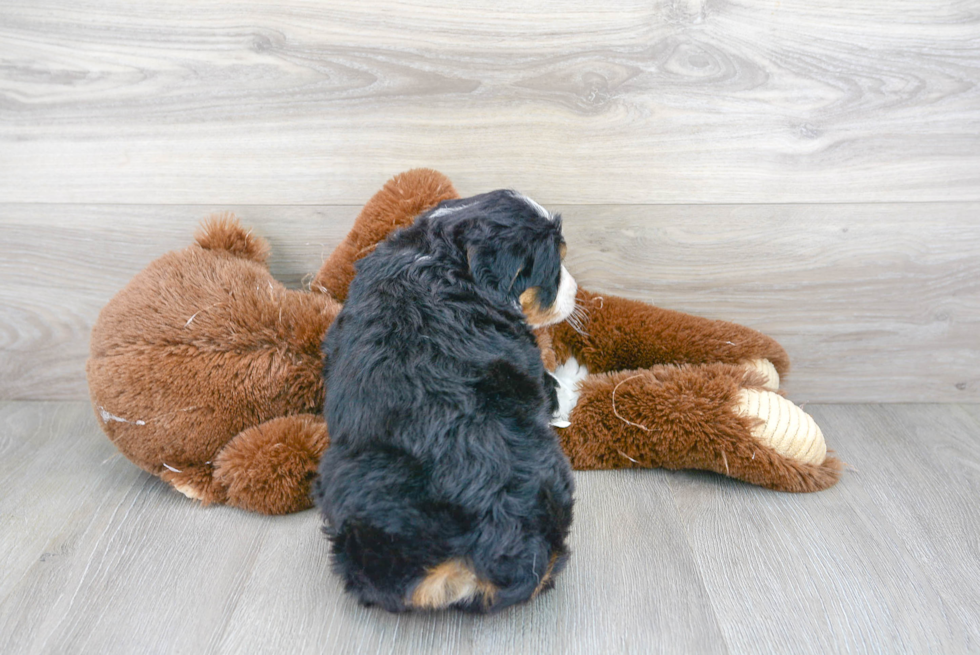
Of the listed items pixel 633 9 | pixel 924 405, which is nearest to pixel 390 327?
pixel 633 9

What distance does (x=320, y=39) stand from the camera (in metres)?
1.04

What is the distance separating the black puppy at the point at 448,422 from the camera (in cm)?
70

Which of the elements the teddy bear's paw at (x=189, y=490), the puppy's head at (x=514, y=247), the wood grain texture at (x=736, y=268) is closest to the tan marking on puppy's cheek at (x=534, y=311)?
the puppy's head at (x=514, y=247)

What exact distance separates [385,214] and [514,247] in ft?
0.93

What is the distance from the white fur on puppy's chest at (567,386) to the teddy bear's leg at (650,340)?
0.05 ft

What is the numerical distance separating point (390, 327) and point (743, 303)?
704 millimetres

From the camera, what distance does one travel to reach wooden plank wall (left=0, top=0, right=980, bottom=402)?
1039 millimetres

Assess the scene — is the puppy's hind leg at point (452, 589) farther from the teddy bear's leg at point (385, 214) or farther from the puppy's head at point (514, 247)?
the teddy bear's leg at point (385, 214)

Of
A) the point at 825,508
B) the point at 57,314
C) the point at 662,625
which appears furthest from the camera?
the point at 57,314

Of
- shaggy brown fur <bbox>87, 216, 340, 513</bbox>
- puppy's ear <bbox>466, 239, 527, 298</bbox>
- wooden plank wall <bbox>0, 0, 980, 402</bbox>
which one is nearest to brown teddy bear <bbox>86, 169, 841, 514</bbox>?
shaggy brown fur <bbox>87, 216, 340, 513</bbox>

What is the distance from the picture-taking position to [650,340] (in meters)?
1.08

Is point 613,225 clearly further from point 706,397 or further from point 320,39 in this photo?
point 320,39

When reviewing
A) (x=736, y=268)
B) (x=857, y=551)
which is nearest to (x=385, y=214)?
(x=736, y=268)

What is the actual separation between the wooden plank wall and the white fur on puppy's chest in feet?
0.54
